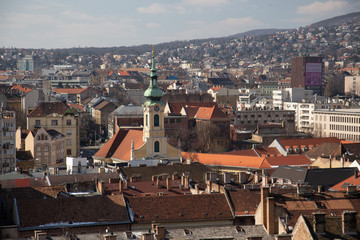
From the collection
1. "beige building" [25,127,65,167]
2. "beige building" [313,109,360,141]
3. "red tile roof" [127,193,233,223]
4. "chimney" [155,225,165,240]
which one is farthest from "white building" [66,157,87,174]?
"beige building" [313,109,360,141]

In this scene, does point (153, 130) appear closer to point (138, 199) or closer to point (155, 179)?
point (155, 179)

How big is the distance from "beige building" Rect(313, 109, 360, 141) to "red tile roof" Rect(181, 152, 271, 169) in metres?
46.3

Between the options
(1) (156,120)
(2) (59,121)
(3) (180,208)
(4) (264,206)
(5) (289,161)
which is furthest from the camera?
(2) (59,121)

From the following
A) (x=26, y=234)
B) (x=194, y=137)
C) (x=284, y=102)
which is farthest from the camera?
(x=284, y=102)

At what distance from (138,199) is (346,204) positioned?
1097cm

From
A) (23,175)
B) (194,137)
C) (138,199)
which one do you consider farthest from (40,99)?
(138,199)

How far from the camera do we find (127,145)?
91938mm

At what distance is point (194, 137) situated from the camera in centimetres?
12469

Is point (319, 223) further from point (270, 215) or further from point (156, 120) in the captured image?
point (156, 120)

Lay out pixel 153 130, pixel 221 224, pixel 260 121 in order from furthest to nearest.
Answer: pixel 260 121, pixel 153 130, pixel 221 224

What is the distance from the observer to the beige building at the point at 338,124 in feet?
441

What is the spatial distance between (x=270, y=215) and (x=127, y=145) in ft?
→ 160

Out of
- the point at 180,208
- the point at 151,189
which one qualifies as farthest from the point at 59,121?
the point at 180,208

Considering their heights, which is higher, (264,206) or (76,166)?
(264,206)
